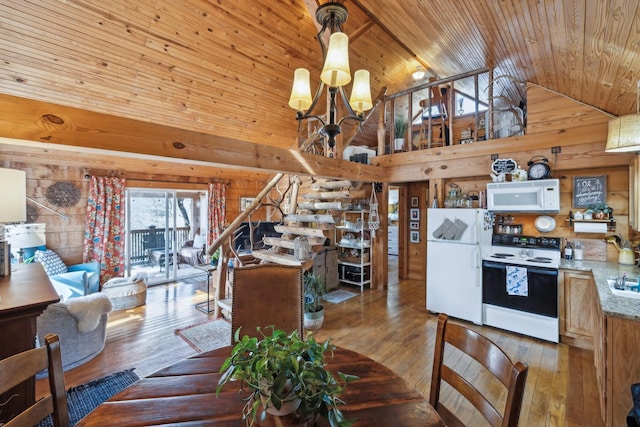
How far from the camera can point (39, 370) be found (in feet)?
3.33

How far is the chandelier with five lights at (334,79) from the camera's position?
6.26ft

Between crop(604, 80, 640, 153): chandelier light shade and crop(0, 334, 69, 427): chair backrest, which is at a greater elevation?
crop(604, 80, 640, 153): chandelier light shade

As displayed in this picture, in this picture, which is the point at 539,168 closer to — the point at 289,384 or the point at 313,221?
the point at 313,221

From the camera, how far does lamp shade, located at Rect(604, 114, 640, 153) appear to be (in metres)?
2.01

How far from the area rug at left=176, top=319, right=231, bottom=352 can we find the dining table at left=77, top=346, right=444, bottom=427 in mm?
2113

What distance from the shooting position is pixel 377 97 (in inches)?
209

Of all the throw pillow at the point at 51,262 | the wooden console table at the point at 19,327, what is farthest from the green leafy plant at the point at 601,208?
the throw pillow at the point at 51,262

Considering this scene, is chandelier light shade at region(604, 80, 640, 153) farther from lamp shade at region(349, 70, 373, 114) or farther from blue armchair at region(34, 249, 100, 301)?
blue armchair at region(34, 249, 100, 301)

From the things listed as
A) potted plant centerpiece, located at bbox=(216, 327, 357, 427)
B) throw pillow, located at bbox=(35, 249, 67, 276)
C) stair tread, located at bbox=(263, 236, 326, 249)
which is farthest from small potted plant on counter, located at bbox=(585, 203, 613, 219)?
throw pillow, located at bbox=(35, 249, 67, 276)

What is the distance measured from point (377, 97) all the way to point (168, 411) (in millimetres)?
5398

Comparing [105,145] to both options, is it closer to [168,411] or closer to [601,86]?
[168,411]

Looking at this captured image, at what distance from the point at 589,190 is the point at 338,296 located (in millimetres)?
3707

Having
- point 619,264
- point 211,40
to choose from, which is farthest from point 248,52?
point 619,264

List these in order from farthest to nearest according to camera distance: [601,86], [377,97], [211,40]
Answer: [377,97] < [211,40] < [601,86]
